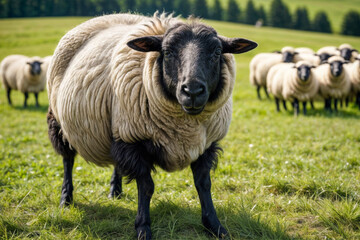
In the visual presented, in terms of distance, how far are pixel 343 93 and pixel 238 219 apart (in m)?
8.97

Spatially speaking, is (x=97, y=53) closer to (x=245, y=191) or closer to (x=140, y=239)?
(x=140, y=239)

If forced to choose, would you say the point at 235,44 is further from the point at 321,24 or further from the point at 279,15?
the point at 279,15

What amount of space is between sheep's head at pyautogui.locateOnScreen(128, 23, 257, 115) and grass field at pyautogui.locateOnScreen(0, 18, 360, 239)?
1.28m

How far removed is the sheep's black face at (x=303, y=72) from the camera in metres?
10.0

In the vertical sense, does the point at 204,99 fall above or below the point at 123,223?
above

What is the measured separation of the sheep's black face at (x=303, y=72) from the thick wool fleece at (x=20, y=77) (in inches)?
390

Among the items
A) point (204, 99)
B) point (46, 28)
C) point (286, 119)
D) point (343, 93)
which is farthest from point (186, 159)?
point (46, 28)

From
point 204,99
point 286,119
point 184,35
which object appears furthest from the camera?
point 286,119

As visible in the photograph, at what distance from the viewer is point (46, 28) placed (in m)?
42.2

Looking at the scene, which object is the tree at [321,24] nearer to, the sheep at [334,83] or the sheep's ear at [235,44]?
the sheep at [334,83]

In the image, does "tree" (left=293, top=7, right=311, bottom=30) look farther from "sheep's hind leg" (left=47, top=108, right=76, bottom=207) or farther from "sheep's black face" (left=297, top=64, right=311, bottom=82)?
"sheep's hind leg" (left=47, top=108, right=76, bottom=207)

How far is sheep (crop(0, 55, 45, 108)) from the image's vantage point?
13.2 metres

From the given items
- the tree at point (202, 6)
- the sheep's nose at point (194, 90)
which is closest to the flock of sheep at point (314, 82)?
the sheep's nose at point (194, 90)

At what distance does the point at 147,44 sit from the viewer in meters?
2.96
